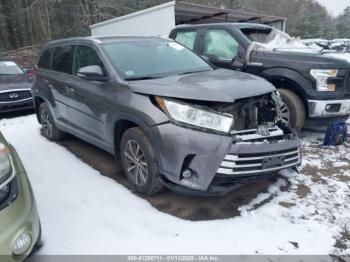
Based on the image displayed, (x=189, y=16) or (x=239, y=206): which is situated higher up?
(x=189, y=16)

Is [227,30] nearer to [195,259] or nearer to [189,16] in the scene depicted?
[195,259]

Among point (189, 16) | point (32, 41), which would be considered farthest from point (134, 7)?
point (189, 16)

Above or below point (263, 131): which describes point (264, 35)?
above

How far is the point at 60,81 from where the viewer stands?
4574 millimetres

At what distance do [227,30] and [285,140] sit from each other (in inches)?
123

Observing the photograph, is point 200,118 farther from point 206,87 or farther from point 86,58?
point 86,58

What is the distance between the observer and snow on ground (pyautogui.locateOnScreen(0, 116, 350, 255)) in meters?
2.62

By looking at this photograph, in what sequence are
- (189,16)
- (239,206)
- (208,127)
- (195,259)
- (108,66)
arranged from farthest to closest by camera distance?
(189,16) → (108,66) → (239,206) → (208,127) → (195,259)

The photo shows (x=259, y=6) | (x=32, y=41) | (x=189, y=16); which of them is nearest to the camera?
(x=189, y=16)

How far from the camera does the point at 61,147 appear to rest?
5.05m

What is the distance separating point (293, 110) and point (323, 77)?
2.07 ft

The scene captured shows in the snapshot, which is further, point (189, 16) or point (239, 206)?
point (189, 16)

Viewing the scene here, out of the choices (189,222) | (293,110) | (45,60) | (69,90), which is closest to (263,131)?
(189,222)

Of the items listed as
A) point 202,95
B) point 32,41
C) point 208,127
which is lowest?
point 32,41
